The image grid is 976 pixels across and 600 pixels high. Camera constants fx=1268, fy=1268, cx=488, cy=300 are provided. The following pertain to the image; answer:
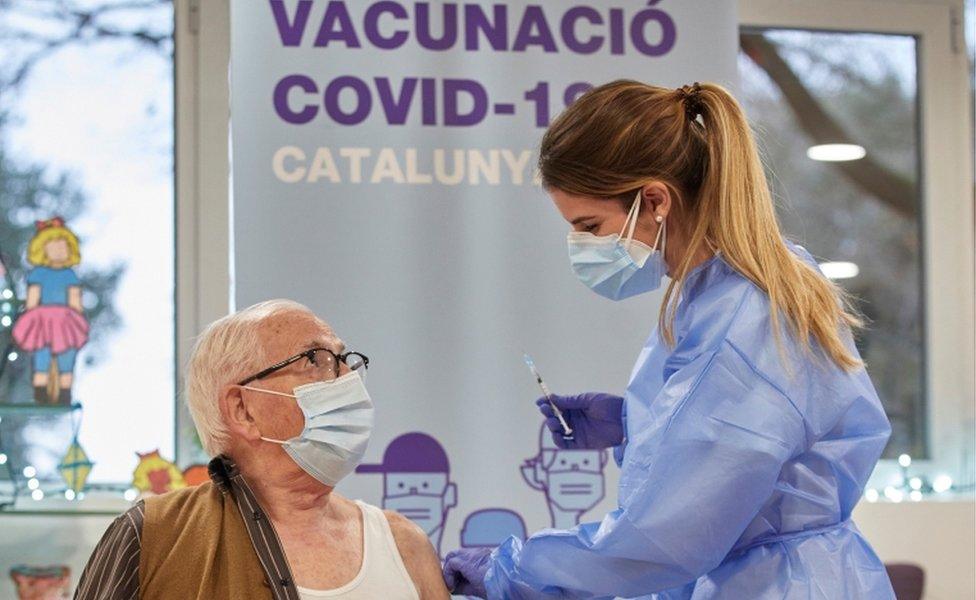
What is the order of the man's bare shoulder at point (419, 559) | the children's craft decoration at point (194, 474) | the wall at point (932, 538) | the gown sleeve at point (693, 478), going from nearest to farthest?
1. the gown sleeve at point (693, 478)
2. the man's bare shoulder at point (419, 559)
3. the children's craft decoration at point (194, 474)
4. the wall at point (932, 538)

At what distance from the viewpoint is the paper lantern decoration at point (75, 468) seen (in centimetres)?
348

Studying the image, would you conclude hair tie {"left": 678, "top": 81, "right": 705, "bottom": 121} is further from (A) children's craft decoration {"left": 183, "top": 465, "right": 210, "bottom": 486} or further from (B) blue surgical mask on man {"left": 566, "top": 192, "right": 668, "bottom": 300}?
(A) children's craft decoration {"left": 183, "top": 465, "right": 210, "bottom": 486}

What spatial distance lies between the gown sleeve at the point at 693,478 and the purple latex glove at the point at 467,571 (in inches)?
10.3

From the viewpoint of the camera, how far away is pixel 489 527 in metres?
3.04

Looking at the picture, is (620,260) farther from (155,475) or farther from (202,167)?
(202,167)

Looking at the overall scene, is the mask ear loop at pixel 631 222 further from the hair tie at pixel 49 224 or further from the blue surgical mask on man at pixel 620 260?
the hair tie at pixel 49 224

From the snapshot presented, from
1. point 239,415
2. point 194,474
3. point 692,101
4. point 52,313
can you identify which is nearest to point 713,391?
point 692,101

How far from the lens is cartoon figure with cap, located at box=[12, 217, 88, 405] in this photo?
342cm

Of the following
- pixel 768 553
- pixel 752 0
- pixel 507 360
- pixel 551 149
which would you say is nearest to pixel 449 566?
pixel 768 553

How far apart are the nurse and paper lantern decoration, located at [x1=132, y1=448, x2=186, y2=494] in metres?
1.84

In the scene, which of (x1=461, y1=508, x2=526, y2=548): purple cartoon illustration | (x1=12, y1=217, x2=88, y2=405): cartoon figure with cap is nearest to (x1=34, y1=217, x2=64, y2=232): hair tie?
(x1=12, y1=217, x2=88, y2=405): cartoon figure with cap

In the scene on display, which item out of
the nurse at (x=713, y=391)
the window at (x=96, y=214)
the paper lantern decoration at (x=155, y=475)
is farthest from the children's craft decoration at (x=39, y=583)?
the nurse at (x=713, y=391)

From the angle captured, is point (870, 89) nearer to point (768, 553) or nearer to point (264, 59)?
point (264, 59)

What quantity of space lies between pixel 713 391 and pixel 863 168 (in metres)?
2.94
